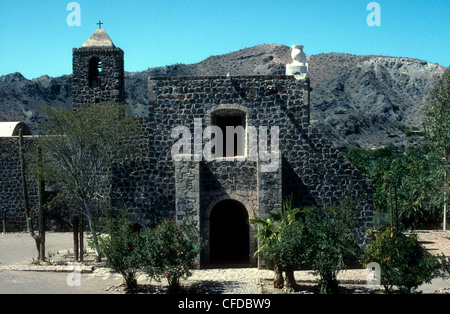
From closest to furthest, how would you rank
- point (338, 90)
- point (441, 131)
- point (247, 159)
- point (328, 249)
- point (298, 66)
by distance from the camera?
point (328, 249) → point (247, 159) → point (298, 66) → point (441, 131) → point (338, 90)

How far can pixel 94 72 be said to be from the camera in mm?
21531

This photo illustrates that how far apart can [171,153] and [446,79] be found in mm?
13042

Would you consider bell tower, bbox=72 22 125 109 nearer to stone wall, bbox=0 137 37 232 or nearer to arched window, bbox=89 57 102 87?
arched window, bbox=89 57 102 87

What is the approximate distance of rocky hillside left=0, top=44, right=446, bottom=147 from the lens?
5909 centimetres

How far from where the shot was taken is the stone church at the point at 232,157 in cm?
1562

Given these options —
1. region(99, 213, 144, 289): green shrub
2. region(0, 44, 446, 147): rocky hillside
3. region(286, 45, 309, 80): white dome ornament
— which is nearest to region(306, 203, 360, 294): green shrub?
region(99, 213, 144, 289): green shrub

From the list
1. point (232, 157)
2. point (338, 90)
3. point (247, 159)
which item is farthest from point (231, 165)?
point (338, 90)

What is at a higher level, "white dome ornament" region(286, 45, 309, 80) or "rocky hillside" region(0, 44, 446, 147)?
"rocky hillside" region(0, 44, 446, 147)

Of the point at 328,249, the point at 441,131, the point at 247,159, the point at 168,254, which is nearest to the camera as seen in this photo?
the point at 328,249

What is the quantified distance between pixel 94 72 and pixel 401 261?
14.9m

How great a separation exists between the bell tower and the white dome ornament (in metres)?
7.62

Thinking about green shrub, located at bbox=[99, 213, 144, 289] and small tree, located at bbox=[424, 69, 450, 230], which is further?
small tree, located at bbox=[424, 69, 450, 230]

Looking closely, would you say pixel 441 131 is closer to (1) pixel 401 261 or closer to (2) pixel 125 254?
(1) pixel 401 261
